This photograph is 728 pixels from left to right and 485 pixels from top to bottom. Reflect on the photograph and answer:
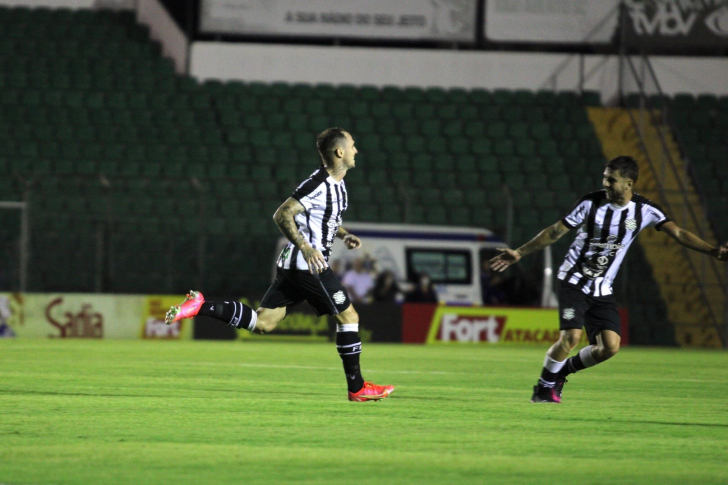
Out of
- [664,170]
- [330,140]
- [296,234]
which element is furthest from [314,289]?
[664,170]

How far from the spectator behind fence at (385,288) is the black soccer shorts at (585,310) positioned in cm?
1295

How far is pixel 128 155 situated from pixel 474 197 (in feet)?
25.2

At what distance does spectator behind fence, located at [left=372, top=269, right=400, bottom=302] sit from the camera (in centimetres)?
2234

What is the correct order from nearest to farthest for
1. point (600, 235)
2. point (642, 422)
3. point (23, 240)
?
point (642, 422)
point (600, 235)
point (23, 240)

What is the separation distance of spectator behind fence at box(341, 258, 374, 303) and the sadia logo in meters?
1.54

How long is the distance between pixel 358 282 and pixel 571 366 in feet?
42.7

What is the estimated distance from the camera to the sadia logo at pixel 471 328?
22422 millimetres

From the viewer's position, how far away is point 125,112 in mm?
27375

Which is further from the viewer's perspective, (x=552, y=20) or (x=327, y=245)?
(x=552, y=20)

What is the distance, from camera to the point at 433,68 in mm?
30516

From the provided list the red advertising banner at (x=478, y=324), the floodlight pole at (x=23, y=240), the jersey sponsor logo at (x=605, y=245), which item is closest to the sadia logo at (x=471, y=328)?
the red advertising banner at (x=478, y=324)

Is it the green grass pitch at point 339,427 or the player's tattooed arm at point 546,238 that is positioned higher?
the player's tattooed arm at point 546,238

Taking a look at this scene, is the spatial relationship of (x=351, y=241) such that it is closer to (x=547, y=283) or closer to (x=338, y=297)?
(x=338, y=297)

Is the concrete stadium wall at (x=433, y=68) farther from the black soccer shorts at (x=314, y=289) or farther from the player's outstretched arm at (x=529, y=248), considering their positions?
the player's outstretched arm at (x=529, y=248)
